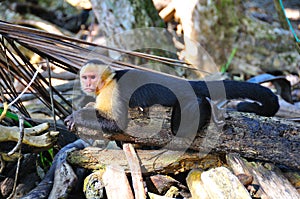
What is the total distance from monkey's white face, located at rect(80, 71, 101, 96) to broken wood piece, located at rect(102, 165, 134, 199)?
0.46m

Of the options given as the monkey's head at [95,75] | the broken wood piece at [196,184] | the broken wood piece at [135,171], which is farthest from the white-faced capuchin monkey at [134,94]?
the broken wood piece at [196,184]

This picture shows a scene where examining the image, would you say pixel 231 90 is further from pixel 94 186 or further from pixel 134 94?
pixel 94 186

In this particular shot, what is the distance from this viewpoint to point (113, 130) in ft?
7.45

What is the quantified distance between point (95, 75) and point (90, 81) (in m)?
0.05

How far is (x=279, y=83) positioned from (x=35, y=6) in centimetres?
435

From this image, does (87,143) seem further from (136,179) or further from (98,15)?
(98,15)

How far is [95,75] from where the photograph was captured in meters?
2.41

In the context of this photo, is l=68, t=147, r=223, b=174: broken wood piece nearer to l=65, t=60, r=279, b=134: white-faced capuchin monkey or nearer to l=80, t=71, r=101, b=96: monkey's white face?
l=65, t=60, r=279, b=134: white-faced capuchin monkey

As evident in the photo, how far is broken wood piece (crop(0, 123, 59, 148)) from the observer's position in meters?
2.30

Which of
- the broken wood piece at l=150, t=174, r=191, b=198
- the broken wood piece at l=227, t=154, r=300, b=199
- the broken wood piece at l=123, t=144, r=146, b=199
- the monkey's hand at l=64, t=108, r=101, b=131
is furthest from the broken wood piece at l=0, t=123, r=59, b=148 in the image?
the broken wood piece at l=227, t=154, r=300, b=199

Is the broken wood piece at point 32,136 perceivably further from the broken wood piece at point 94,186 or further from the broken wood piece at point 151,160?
the broken wood piece at point 94,186

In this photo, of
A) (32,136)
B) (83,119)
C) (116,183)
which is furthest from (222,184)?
(32,136)

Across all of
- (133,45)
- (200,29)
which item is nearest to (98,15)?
(133,45)

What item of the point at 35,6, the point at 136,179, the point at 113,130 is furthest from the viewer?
the point at 35,6
